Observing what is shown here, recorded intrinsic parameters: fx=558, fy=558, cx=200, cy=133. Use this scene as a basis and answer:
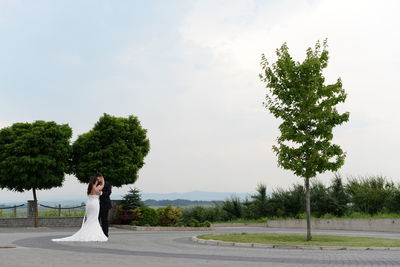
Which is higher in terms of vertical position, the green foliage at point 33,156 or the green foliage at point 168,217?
the green foliage at point 33,156

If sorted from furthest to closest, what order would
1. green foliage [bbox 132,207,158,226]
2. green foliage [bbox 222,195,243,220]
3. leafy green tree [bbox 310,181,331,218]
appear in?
green foliage [bbox 222,195,243,220] → leafy green tree [bbox 310,181,331,218] → green foliage [bbox 132,207,158,226]

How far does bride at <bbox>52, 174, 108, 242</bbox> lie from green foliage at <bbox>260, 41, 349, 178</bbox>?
24.5ft

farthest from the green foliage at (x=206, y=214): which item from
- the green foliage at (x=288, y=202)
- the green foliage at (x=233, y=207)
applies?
the green foliage at (x=288, y=202)


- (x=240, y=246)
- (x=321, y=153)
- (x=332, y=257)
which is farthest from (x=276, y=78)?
(x=332, y=257)

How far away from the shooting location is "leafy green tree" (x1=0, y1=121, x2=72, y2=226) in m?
35.1

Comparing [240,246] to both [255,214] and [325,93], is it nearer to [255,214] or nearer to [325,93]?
[325,93]

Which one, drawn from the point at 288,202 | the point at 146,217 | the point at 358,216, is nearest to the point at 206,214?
the point at 288,202

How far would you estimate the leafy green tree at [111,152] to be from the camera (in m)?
36.7

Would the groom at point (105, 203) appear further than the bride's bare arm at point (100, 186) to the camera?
Yes

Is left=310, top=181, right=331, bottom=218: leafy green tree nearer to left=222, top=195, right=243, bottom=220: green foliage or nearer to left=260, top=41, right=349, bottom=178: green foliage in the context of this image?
left=222, top=195, right=243, bottom=220: green foliage

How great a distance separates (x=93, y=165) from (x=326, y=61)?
18.8 metres

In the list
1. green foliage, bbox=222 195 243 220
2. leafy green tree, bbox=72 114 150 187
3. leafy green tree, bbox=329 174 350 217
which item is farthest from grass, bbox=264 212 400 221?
leafy green tree, bbox=72 114 150 187

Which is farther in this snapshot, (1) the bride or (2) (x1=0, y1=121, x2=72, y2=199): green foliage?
(2) (x1=0, y1=121, x2=72, y2=199): green foliage

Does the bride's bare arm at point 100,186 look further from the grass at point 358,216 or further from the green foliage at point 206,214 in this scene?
the green foliage at point 206,214
